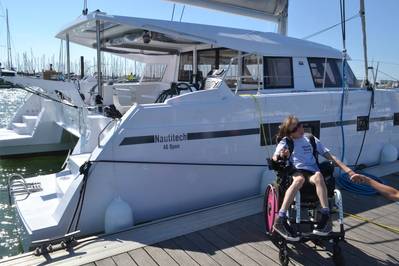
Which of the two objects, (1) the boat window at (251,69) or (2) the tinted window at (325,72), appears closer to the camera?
(1) the boat window at (251,69)

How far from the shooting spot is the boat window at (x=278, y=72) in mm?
6482

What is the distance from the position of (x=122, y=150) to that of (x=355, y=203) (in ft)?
10.9

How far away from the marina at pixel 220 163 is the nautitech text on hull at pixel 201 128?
19 millimetres

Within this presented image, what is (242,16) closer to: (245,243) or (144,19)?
(144,19)

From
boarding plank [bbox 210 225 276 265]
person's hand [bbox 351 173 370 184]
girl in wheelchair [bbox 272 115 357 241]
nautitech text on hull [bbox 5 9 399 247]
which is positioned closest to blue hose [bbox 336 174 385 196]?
nautitech text on hull [bbox 5 9 399 247]

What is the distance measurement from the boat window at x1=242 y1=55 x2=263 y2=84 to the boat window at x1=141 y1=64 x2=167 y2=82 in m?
2.66

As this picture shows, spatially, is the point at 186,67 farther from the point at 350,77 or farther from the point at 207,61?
the point at 350,77

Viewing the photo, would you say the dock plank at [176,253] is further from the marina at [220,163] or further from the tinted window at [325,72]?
the tinted window at [325,72]

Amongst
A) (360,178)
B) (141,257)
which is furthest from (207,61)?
(360,178)

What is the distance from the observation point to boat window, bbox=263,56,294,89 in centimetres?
648

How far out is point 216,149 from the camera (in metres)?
5.35

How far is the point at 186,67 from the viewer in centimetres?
804

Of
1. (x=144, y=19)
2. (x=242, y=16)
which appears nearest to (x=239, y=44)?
(x=144, y=19)

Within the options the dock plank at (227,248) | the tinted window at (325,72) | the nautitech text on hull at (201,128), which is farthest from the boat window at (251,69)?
the dock plank at (227,248)
